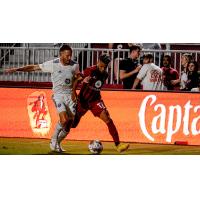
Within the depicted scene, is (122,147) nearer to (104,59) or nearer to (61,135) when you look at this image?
(61,135)

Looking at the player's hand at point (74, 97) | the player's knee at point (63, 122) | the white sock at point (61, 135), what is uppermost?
the player's hand at point (74, 97)

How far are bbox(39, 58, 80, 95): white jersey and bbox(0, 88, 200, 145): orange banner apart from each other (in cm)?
11

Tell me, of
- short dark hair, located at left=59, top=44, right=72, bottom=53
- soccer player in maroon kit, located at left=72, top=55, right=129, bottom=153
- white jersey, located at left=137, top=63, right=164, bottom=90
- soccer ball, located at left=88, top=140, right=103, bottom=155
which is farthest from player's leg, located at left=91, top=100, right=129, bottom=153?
short dark hair, located at left=59, top=44, right=72, bottom=53

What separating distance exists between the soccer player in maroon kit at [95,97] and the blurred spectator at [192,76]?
740 millimetres

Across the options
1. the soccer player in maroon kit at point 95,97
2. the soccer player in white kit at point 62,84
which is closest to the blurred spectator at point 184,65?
the soccer player in maroon kit at point 95,97

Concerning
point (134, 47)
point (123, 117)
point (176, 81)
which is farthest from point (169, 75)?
point (123, 117)

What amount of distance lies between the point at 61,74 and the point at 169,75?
0.99 metres

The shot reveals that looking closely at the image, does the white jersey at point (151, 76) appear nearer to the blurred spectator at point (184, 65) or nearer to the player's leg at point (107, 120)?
the blurred spectator at point (184, 65)

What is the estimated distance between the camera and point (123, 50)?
5.26 metres

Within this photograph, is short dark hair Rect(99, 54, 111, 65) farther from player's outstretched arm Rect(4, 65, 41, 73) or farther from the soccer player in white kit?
player's outstretched arm Rect(4, 65, 41, 73)

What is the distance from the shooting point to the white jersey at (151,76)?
525 cm

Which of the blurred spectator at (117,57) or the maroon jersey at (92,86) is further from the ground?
the blurred spectator at (117,57)

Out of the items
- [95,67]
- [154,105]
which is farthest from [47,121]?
[154,105]

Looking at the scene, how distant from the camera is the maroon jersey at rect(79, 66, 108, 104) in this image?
5246 millimetres
